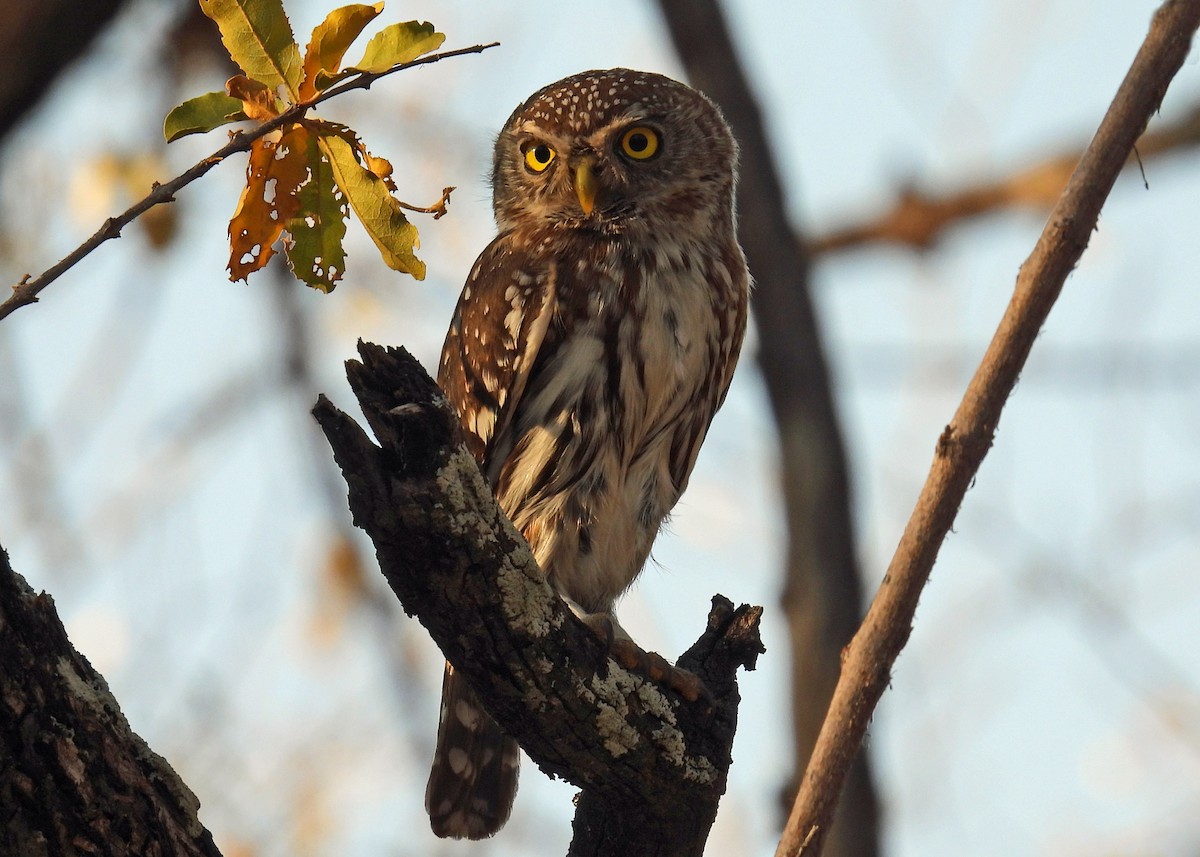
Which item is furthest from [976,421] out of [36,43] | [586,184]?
[36,43]

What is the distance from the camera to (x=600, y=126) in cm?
432

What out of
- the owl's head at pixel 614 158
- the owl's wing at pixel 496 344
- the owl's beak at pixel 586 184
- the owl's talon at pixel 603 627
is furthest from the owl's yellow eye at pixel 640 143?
the owl's talon at pixel 603 627

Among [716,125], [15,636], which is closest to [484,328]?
[716,125]

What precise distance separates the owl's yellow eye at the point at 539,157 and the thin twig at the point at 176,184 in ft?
6.87

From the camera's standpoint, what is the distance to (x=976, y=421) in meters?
2.79

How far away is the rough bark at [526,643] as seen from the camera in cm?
→ 233

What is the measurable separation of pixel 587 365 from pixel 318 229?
137 centimetres

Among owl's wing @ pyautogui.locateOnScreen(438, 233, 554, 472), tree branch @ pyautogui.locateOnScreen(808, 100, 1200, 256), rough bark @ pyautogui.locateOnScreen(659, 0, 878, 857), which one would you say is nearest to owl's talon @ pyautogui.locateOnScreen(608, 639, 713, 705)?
owl's wing @ pyautogui.locateOnScreen(438, 233, 554, 472)

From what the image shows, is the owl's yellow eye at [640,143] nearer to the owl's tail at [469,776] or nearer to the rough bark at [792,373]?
the owl's tail at [469,776]

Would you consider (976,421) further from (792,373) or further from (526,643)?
(792,373)

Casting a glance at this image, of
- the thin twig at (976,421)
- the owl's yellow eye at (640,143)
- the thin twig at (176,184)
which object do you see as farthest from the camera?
the owl's yellow eye at (640,143)

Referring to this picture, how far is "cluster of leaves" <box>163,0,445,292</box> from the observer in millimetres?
2268

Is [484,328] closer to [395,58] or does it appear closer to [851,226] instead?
[395,58]

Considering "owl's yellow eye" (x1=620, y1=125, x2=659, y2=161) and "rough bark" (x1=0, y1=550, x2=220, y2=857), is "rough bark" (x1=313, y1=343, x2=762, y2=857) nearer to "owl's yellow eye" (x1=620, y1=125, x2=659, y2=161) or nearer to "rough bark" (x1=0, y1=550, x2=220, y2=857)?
"rough bark" (x1=0, y1=550, x2=220, y2=857)
